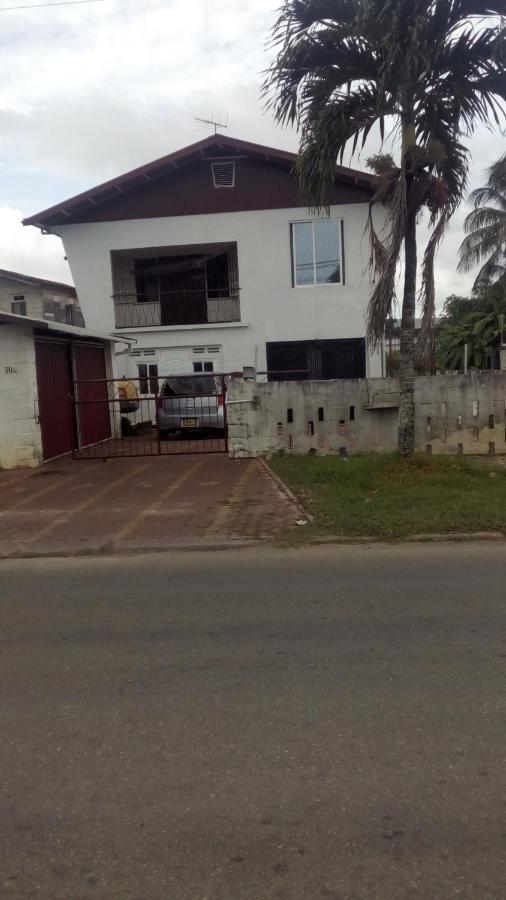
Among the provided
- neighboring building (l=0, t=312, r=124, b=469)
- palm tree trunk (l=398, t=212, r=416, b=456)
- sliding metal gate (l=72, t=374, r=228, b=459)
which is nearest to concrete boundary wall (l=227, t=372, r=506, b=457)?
sliding metal gate (l=72, t=374, r=228, b=459)

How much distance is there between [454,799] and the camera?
Result: 3.00 m

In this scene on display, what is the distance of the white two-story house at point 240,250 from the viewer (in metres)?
21.6

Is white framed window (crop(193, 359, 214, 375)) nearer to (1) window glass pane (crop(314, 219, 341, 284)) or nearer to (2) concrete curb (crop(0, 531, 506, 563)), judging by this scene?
(1) window glass pane (crop(314, 219, 341, 284))

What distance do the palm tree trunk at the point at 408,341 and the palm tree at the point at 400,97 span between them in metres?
0.01

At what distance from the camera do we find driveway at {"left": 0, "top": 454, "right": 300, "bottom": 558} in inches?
316

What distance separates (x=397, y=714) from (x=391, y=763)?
473mm

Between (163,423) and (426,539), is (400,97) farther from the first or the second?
(163,423)

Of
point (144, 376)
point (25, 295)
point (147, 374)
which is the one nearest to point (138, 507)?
point (144, 376)

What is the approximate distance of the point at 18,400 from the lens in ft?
44.7

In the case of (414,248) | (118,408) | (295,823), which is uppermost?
(414,248)

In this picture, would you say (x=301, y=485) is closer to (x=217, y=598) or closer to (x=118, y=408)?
(x=217, y=598)

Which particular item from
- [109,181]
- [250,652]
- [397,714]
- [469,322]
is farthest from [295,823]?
[469,322]

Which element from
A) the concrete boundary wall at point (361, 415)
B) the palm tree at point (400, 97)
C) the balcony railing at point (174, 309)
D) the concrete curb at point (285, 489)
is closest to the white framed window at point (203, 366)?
the balcony railing at point (174, 309)

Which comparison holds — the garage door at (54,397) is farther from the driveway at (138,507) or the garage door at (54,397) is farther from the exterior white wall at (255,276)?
the exterior white wall at (255,276)
